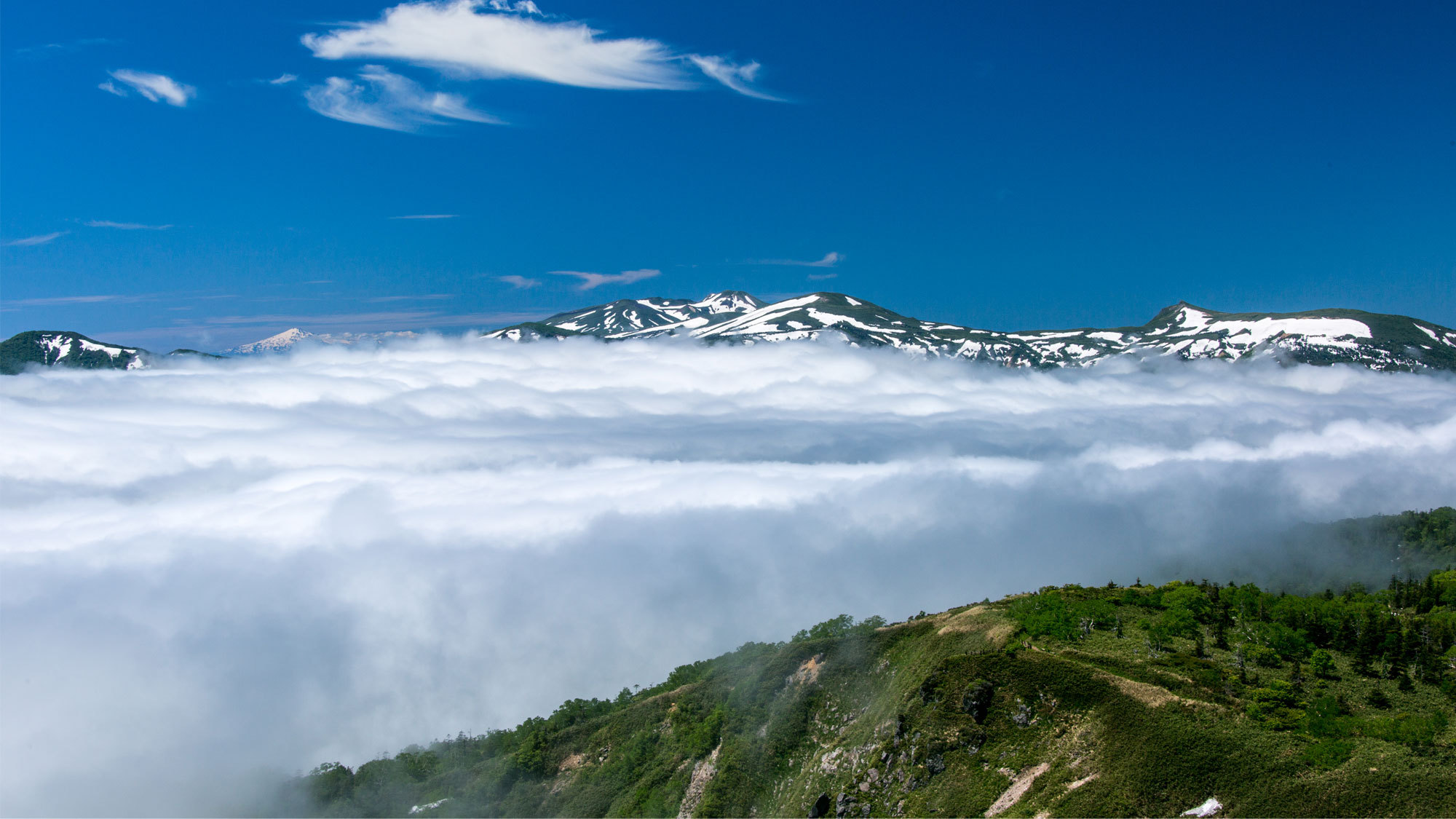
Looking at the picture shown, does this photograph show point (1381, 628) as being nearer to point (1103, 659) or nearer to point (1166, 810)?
point (1103, 659)

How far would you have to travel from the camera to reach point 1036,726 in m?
76.4

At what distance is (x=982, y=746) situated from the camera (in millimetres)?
78062

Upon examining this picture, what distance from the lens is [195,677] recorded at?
193875 mm

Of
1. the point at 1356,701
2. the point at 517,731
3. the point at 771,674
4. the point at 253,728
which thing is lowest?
the point at 253,728

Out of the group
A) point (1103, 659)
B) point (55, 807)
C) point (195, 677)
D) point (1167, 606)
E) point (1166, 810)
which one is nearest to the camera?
point (1166, 810)

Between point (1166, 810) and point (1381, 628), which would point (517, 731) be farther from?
point (1381, 628)

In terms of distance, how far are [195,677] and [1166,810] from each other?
226361mm

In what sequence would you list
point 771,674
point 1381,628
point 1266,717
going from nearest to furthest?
point 1266,717, point 1381,628, point 771,674

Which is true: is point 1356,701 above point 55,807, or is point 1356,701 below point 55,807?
above

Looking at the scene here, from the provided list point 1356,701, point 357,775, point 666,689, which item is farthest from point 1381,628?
point 357,775

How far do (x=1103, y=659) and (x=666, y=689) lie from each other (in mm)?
88515

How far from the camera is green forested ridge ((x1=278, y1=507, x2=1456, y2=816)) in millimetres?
62625

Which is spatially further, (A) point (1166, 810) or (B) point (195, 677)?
(B) point (195, 677)

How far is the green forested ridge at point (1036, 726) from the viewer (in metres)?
62.6
